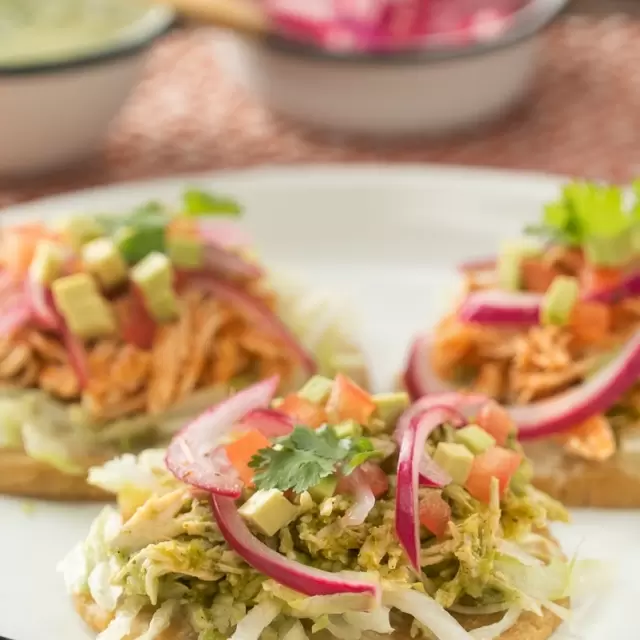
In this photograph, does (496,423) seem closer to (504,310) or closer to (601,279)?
(504,310)

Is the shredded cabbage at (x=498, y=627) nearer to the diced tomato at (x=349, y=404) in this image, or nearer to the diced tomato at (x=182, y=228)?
the diced tomato at (x=349, y=404)

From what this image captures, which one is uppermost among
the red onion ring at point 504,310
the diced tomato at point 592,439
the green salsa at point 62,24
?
the green salsa at point 62,24

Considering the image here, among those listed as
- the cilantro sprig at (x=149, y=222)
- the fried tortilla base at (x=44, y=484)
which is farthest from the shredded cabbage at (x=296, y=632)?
the cilantro sprig at (x=149, y=222)

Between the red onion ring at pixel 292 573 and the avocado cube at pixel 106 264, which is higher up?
the avocado cube at pixel 106 264

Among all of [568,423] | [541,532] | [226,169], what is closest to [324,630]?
[541,532]

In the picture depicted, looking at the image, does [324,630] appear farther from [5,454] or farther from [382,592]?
[5,454]

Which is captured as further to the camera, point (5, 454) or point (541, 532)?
point (5, 454)

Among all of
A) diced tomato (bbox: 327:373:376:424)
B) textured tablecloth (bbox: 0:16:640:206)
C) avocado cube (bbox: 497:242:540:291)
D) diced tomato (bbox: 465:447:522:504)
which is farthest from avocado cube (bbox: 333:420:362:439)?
textured tablecloth (bbox: 0:16:640:206)
